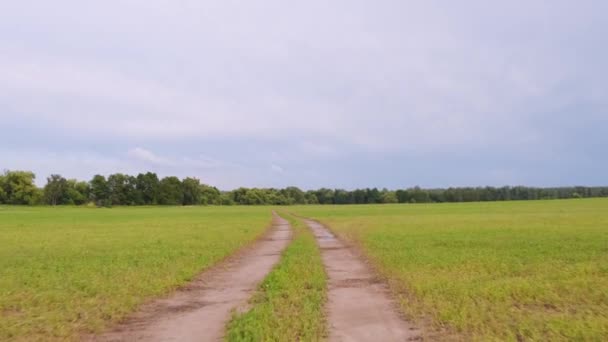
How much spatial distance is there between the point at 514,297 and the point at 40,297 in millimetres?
11187

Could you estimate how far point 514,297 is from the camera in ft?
36.0

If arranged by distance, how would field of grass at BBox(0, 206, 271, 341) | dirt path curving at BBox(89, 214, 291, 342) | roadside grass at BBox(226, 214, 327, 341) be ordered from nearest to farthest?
roadside grass at BBox(226, 214, 327, 341) < dirt path curving at BBox(89, 214, 291, 342) < field of grass at BBox(0, 206, 271, 341)

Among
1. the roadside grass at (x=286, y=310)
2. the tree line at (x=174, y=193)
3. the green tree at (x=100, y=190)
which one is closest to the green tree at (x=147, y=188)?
the tree line at (x=174, y=193)

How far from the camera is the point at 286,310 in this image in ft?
31.2

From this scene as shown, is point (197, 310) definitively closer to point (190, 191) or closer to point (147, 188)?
point (147, 188)

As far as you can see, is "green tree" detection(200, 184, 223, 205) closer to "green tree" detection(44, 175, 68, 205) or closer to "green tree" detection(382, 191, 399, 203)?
"green tree" detection(44, 175, 68, 205)

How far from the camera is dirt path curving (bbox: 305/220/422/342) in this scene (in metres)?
7.85

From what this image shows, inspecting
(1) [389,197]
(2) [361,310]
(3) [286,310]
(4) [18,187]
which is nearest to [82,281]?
(3) [286,310]

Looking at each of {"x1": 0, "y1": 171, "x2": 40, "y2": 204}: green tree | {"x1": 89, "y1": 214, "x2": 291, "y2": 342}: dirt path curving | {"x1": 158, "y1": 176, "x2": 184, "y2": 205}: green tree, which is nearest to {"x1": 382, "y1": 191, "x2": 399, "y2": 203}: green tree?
{"x1": 158, "y1": 176, "x2": 184, "y2": 205}: green tree

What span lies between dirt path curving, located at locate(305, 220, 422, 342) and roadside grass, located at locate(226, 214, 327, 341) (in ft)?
0.88

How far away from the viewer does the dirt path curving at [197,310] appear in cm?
813

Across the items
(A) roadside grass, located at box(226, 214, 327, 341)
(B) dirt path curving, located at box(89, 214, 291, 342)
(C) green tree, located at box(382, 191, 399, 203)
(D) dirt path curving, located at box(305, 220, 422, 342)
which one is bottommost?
(B) dirt path curving, located at box(89, 214, 291, 342)

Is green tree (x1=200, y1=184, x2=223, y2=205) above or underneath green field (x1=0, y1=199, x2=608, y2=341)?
above

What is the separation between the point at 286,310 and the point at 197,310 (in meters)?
1.95
